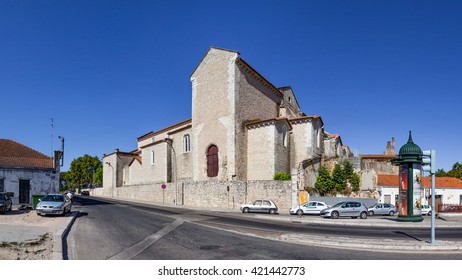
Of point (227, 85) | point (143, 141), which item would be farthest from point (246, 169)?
point (143, 141)

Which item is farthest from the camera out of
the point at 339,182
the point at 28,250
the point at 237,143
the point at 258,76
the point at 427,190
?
the point at 258,76

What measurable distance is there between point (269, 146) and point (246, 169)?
3993 millimetres

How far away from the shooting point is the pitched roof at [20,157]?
26664 millimetres

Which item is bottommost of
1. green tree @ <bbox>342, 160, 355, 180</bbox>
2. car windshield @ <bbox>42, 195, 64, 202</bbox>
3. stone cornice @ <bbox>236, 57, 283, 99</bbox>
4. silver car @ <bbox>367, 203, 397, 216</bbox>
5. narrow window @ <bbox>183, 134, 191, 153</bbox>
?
silver car @ <bbox>367, 203, 397, 216</bbox>

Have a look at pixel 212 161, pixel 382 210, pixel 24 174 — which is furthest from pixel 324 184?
pixel 24 174

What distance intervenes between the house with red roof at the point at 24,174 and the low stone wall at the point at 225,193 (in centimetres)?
1333

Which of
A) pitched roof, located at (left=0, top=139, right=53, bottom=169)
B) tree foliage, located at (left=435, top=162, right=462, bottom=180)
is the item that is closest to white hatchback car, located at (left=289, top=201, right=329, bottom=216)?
pitched roof, located at (left=0, top=139, right=53, bottom=169)

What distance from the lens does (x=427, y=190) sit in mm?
35594

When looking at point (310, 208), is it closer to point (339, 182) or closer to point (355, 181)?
point (339, 182)

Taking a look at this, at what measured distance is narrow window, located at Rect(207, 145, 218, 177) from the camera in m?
35.4

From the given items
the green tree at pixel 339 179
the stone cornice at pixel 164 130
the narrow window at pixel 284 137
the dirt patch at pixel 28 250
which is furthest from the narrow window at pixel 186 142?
the dirt patch at pixel 28 250

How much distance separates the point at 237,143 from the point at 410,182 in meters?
17.8

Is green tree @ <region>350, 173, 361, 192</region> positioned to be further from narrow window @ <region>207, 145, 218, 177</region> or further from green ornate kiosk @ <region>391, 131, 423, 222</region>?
narrow window @ <region>207, 145, 218, 177</region>

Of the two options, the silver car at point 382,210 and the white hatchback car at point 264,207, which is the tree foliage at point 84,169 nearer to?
the white hatchback car at point 264,207
